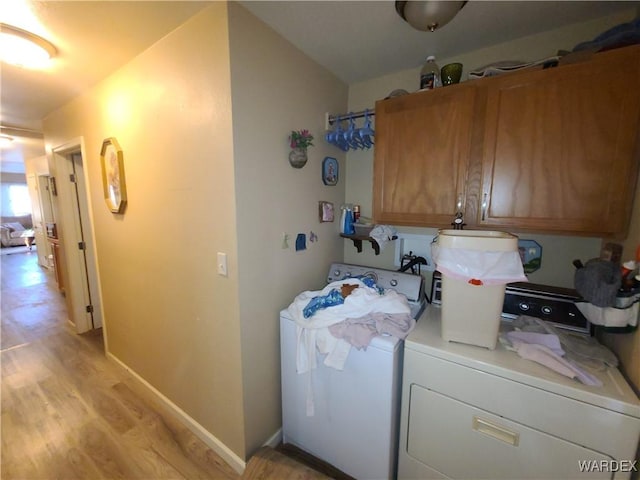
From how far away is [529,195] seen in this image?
1.20m

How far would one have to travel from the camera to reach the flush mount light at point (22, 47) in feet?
4.29

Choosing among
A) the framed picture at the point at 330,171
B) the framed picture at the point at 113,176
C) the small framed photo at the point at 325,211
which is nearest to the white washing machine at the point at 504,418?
the small framed photo at the point at 325,211

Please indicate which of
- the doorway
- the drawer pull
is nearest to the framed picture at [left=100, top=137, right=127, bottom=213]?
the doorway

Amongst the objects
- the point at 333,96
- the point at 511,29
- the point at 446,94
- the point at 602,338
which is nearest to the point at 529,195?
the point at 446,94

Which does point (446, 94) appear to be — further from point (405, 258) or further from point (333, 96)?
point (405, 258)

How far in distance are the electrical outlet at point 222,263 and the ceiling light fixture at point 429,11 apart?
52.7 inches

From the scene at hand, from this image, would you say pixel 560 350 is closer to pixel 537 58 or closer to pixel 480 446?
pixel 480 446

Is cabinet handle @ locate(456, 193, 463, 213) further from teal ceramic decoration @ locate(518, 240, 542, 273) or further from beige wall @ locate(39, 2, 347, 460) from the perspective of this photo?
beige wall @ locate(39, 2, 347, 460)

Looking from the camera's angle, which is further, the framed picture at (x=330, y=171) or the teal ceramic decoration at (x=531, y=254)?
the framed picture at (x=330, y=171)

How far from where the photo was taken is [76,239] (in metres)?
2.77

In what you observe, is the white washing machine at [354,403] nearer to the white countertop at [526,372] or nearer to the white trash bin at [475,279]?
the white countertop at [526,372]

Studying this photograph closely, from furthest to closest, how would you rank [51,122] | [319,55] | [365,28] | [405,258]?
[51,122], [405,258], [319,55], [365,28]

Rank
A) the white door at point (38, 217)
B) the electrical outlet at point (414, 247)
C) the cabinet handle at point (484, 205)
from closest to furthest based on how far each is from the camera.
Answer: the cabinet handle at point (484, 205)
the electrical outlet at point (414, 247)
the white door at point (38, 217)

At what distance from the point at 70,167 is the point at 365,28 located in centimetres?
315
